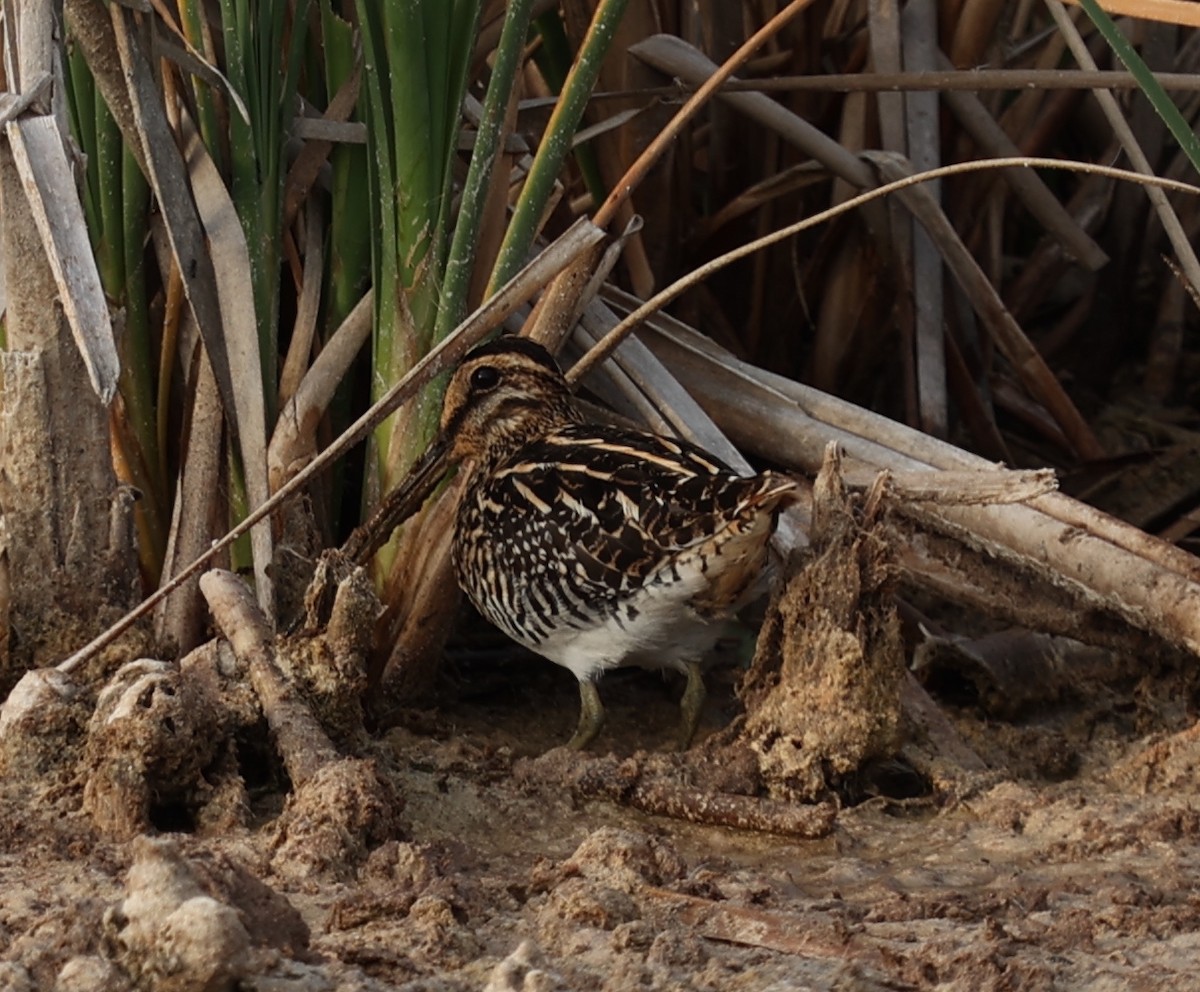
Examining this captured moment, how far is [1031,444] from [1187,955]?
282cm

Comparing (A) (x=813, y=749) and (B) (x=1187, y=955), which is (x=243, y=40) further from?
(B) (x=1187, y=955)

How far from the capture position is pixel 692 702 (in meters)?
3.97

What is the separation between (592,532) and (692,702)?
53cm

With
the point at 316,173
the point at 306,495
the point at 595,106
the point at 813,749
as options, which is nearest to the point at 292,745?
A: the point at 306,495

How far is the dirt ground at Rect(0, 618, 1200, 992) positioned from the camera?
227 centimetres

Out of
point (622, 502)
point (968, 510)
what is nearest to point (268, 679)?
Result: point (622, 502)

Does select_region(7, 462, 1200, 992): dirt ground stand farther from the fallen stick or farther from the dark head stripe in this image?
the dark head stripe

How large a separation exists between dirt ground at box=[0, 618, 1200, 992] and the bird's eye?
2.48 feet

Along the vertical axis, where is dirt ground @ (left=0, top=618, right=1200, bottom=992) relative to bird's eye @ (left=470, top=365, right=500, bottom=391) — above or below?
below

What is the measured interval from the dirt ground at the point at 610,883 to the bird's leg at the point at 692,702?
77 mm

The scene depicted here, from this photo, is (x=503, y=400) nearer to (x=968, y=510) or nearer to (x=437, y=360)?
(x=437, y=360)

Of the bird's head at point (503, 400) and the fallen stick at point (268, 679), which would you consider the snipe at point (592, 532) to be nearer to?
the bird's head at point (503, 400)

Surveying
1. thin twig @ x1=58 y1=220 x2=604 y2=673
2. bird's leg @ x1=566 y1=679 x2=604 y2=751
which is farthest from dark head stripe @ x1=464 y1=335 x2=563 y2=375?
bird's leg @ x1=566 y1=679 x2=604 y2=751

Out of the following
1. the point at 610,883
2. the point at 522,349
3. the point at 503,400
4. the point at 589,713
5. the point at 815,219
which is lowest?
the point at 589,713
